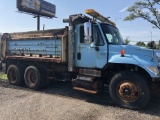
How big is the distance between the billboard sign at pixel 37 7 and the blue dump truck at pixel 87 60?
25.9 metres

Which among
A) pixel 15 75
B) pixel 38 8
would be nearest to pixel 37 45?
pixel 15 75

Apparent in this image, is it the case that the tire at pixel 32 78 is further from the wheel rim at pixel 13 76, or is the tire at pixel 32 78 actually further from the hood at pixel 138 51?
the hood at pixel 138 51

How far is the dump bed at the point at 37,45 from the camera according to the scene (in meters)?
9.20

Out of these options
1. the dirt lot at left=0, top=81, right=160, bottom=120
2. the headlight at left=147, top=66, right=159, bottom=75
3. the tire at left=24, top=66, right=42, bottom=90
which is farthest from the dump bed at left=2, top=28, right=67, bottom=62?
the headlight at left=147, top=66, right=159, bottom=75

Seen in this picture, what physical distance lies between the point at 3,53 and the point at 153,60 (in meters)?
7.64

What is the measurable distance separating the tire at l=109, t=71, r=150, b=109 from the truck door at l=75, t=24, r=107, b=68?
0.85 m

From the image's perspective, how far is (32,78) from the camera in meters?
10.5

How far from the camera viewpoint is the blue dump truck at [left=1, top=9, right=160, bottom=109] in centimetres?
728

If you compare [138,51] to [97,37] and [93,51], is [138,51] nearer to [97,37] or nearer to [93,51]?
[97,37]

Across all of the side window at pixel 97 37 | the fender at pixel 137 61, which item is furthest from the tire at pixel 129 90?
the side window at pixel 97 37

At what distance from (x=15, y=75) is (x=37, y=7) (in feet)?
100.0

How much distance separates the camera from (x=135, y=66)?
293 inches

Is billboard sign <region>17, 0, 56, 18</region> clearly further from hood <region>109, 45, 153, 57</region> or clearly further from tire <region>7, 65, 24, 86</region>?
hood <region>109, 45, 153, 57</region>

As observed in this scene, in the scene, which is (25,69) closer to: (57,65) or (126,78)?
(57,65)
